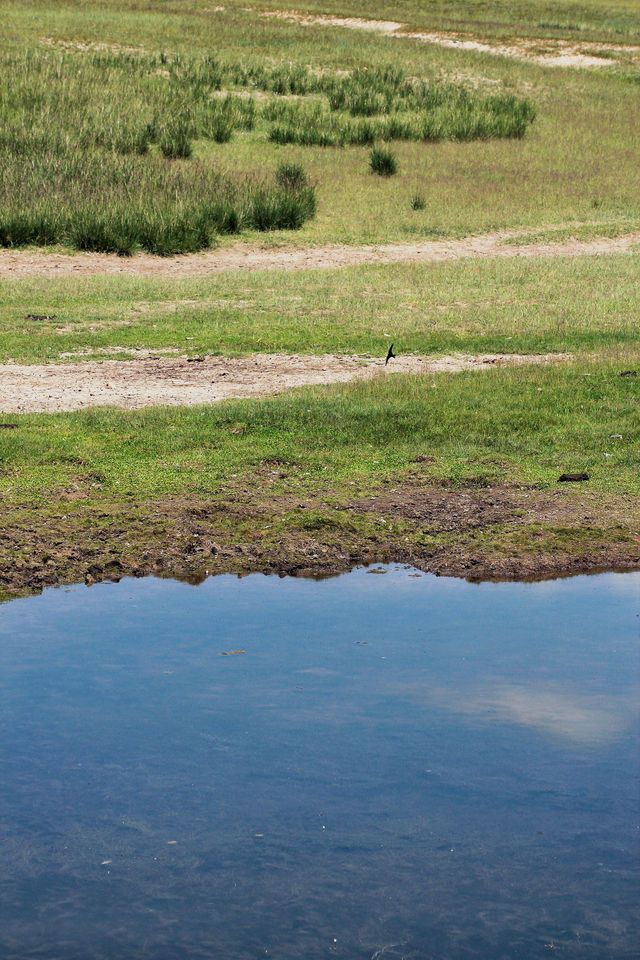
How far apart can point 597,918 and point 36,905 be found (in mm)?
1906

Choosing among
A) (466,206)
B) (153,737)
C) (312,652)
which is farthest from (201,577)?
(466,206)

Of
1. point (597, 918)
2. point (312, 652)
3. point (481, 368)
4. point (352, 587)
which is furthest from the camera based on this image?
point (481, 368)

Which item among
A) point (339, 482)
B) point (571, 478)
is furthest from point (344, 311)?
point (571, 478)

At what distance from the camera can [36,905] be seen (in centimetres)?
412

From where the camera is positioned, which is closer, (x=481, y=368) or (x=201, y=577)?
(x=201, y=577)

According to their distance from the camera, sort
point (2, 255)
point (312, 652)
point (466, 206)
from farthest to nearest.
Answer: point (466, 206)
point (2, 255)
point (312, 652)

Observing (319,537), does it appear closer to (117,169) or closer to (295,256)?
(295,256)

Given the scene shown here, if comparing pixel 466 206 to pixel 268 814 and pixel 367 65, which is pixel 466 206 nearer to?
pixel 367 65

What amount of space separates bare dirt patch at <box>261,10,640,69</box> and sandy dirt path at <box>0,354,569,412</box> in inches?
1483

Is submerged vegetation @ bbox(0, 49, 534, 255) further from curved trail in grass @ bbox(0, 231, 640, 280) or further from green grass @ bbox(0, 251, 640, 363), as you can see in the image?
green grass @ bbox(0, 251, 640, 363)

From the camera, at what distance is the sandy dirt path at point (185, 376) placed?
11.9m

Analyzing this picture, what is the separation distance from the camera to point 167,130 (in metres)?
29.1

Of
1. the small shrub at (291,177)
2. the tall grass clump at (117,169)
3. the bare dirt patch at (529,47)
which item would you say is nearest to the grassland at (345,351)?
the tall grass clump at (117,169)

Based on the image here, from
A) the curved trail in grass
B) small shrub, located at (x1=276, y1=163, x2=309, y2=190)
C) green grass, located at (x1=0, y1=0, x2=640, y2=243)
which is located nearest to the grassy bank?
the curved trail in grass
